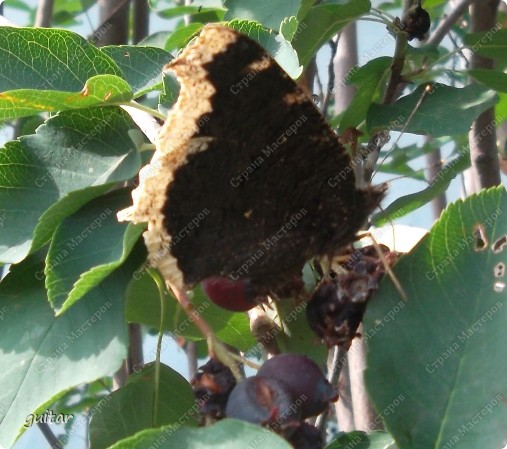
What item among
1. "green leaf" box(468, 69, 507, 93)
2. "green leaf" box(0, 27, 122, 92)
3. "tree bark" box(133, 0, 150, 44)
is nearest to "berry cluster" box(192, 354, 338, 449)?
"green leaf" box(0, 27, 122, 92)

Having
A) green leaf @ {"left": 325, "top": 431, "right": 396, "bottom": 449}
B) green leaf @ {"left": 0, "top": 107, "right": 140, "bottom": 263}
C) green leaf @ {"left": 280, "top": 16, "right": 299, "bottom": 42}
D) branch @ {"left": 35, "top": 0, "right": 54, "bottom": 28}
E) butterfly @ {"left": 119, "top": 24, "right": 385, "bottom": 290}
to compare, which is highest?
branch @ {"left": 35, "top": 0, "right": 54, "bottom": 28}

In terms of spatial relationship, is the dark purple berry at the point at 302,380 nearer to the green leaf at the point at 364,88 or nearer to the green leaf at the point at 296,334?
the green leaf at the point at 296,334

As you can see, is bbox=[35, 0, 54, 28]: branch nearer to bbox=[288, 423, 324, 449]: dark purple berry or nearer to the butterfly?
the butterfly

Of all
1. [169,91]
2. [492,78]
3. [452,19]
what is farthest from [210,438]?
[452,19]

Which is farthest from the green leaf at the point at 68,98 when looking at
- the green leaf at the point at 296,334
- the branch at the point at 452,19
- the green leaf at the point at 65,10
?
the green leaf at the point at 65,10

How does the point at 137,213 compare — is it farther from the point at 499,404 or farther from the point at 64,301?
the point at 499,404

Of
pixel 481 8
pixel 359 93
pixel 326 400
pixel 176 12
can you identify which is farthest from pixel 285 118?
pixel 176 12
